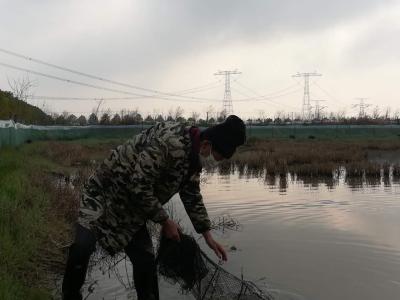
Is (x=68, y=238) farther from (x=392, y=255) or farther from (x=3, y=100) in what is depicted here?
(x=3, y=100)

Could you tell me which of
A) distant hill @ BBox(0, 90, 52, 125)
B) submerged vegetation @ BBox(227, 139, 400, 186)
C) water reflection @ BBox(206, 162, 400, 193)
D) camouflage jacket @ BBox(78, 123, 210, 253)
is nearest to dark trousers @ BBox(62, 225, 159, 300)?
camouflage jacket @ BBox(78, 123, 210, 253)

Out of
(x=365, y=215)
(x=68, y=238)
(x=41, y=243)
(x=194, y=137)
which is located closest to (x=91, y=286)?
(x=41, y=243)

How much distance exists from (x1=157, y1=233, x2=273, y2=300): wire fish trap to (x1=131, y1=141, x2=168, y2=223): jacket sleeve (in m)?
1.05

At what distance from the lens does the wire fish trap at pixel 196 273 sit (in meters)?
4.71

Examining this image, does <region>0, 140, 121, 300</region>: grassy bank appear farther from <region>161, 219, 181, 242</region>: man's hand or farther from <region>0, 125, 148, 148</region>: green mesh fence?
<region>0, 125, 148, 148</region>: green mesh fence

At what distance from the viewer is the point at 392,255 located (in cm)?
810

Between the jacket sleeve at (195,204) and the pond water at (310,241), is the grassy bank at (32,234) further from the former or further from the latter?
the jacket sleeve at (195,204)

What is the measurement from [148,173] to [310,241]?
6.03 m

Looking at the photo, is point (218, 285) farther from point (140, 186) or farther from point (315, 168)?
point (315, 168)

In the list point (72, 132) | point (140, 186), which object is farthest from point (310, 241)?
point (72, 132)

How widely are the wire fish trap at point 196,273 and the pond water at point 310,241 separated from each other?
1.01 m

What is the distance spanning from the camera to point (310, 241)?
901cm

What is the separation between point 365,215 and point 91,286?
7039mm

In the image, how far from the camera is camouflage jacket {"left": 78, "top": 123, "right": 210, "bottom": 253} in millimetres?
3553
